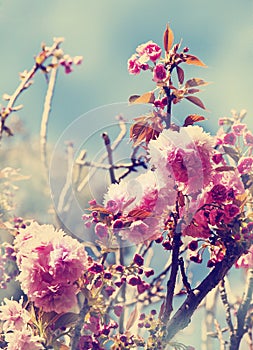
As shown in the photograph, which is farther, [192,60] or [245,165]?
[245,165]

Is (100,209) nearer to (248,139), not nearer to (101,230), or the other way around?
(101,230)

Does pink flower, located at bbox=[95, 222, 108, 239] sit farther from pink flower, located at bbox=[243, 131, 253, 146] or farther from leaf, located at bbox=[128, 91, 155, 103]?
pink flower, located at bbox=[243, 131, 253, 146]

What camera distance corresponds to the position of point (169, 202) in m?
0.88

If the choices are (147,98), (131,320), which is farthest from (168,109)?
(131,320)

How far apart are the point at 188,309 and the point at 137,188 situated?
261 mm

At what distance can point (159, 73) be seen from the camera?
95cm

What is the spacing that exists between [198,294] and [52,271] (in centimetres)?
30

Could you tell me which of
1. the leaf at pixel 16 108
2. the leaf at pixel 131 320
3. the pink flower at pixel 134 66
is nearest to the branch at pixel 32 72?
the leaf at pixel 16 108

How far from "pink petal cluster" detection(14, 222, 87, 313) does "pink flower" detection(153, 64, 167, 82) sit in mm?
387

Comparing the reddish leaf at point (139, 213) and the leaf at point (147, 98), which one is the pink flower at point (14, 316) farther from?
the leaf at point (147, 98)

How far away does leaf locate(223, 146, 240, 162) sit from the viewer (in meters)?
1.17

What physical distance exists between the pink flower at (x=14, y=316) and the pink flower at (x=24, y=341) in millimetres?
27

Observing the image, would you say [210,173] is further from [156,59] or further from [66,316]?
[66,316]

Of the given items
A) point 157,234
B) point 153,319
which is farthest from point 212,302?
point 157,234
